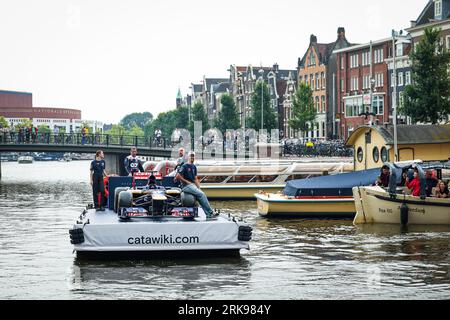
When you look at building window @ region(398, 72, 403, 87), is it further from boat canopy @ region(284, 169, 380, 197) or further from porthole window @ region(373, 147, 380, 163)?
boat canopy @ region(284, 169, 380, 197)

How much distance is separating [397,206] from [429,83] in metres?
28.7

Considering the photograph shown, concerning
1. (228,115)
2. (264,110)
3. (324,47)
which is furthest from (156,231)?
(228,115)

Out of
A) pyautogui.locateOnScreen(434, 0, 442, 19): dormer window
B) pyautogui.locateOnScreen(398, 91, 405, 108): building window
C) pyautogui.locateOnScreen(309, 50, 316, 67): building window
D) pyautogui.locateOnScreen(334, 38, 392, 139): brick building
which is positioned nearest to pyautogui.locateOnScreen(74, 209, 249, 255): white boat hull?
pyautogui.locateOnScreen(398, 91, 405, 108): building window

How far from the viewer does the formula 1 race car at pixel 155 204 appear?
67.6ft

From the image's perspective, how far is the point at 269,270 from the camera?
19422 millimetres

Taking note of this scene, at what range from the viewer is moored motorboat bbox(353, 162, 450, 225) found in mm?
27812

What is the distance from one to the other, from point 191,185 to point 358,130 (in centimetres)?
1861

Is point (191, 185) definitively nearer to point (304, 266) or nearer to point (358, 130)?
point (304, 266)

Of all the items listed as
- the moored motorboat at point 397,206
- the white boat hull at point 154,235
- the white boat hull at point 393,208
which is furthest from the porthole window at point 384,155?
the white boat hull at point 154,235

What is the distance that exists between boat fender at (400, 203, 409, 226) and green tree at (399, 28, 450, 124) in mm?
28478

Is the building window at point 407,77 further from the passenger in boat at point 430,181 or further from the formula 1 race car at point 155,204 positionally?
the formula 1 race car at point 155,204

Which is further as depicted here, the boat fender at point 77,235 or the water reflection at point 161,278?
the boat fender at point 77,235

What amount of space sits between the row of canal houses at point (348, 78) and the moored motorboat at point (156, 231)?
46.1m

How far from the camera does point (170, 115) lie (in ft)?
547
